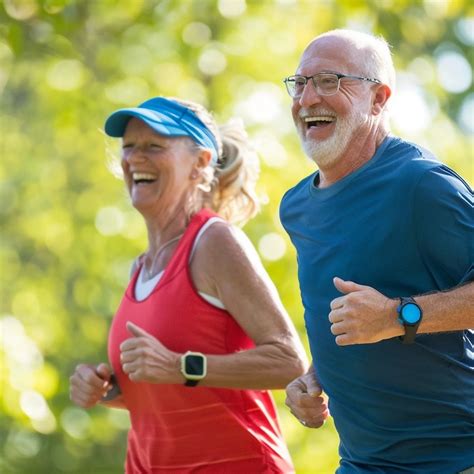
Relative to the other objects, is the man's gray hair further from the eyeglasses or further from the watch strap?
the watch strap

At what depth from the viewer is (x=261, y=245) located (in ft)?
27.6

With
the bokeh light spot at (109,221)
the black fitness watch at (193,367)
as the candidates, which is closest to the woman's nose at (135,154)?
the black fitness watch at (193,367)

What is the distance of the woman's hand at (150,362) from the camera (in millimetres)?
3818

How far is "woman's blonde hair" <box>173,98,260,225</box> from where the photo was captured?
179 inches

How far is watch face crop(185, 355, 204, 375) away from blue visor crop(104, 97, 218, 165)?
2.83 ft

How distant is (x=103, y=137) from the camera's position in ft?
32.9

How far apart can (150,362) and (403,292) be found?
3.17 ft

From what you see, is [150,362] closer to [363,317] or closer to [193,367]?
[193,367]

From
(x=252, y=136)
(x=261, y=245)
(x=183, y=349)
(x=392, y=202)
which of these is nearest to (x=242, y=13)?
(x=252, y=136)

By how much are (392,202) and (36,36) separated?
4363 millimetres

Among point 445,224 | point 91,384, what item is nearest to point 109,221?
point 91,384

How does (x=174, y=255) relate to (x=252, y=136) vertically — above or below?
below

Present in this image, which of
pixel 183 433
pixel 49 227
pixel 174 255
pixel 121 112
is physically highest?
pixel 49 227

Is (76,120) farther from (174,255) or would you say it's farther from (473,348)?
(473,348)
